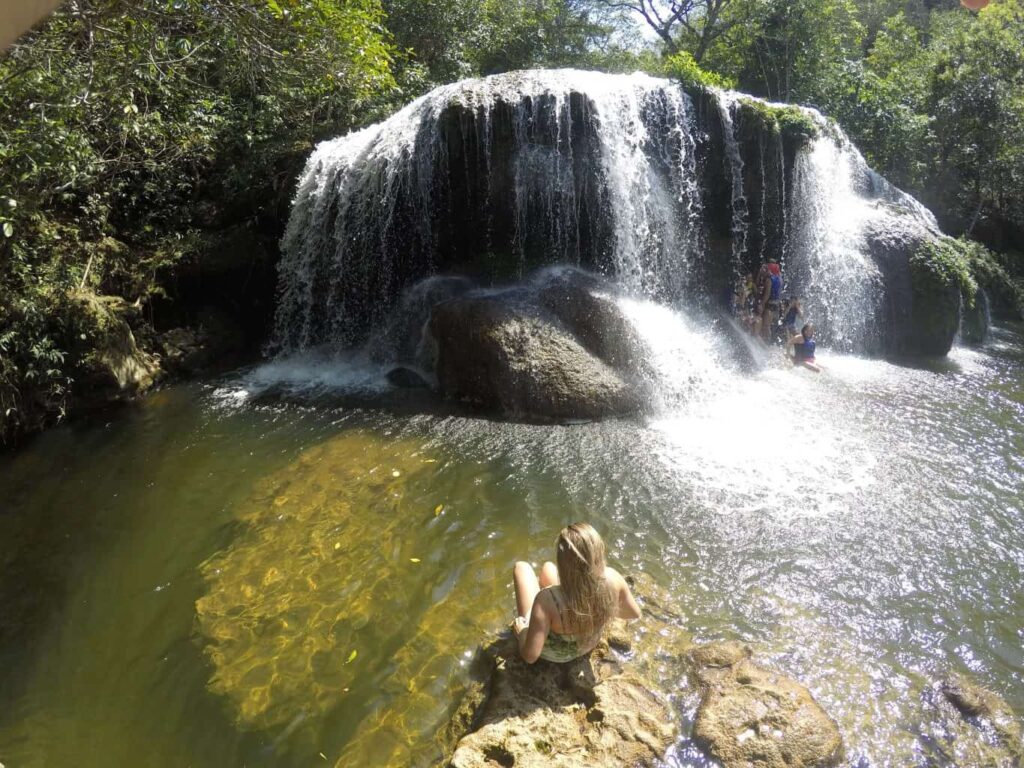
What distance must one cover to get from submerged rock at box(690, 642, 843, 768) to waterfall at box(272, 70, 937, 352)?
23.2 feet

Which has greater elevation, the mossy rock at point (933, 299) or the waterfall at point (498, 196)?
the waterfall at point (498, 196)

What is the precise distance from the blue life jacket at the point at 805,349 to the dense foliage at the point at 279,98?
422 cm

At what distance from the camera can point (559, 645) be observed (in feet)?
10.5

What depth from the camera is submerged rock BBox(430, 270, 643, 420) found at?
23.9 feet

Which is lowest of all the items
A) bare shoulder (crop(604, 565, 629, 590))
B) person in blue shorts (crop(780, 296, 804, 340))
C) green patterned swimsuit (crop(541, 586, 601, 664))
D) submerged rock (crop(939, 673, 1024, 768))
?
submerged rock (crop(939, 673, 1024, 768))

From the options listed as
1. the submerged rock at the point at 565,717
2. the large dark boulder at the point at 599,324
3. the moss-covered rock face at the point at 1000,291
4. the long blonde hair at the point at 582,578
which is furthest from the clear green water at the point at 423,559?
the moss-covered rock face at the point at 1000,291

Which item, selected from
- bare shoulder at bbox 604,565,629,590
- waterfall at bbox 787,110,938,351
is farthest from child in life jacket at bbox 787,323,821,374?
bare shoulder at bbox 604,565,629,590

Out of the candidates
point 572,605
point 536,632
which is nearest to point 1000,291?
point 572,605

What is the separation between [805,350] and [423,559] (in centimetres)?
727

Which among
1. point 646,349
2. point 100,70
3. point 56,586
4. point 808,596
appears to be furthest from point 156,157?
point 808,596

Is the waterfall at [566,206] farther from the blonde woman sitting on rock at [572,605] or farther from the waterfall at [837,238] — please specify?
the blonde woman sitting on rock at [572,605]

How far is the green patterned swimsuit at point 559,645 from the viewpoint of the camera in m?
3.21

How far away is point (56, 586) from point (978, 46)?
21066mm

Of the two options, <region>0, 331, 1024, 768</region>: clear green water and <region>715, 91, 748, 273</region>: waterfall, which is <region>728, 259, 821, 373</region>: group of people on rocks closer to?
<region>715, 91, 748, 273</region>: waterfall
